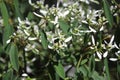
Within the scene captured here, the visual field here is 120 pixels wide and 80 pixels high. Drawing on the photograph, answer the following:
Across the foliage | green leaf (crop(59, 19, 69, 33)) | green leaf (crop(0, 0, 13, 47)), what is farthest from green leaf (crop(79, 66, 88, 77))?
green leaf (crop(0, 0, 13, 47))

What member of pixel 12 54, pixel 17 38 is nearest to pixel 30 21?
pixel 17 38

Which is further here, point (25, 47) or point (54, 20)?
point (25, 47)

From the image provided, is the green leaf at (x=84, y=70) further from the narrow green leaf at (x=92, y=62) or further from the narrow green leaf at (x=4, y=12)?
the narrow green leaf at (x=4, y=12)

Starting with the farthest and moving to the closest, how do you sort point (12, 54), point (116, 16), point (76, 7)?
point (116, 16) → point (76, 7) → point (12, 54)

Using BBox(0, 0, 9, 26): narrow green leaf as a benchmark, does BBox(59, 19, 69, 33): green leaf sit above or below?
below

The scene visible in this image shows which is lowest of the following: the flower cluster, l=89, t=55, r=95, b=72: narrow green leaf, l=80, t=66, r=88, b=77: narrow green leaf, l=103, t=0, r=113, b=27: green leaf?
l=80, t=66, r=88, b=77: narrow green leaf

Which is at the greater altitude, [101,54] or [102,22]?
[102,22]

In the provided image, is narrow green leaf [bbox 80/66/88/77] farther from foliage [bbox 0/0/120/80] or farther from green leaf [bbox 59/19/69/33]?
green leaf [bbox 59/19/69/33]

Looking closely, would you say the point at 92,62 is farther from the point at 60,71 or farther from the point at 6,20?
the point at 6,20

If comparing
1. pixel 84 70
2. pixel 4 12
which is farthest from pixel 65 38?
pixel 4 12

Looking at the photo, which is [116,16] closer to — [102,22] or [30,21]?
[102,22]

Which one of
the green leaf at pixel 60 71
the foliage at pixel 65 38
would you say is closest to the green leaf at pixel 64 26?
the foliage at pixel 65 38
